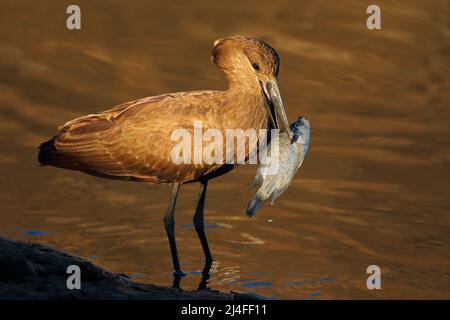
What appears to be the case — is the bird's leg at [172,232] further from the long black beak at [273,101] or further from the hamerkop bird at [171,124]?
the long black beak at [273,101]

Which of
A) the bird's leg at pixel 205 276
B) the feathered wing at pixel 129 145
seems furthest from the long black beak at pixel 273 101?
the bird's leg at pixel 205 276

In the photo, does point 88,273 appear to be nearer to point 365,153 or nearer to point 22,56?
point 365,153

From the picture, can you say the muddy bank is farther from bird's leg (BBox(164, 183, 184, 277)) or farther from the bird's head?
the bird's head

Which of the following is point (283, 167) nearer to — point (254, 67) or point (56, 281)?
point (254, 67)

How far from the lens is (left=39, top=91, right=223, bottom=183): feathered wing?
10055 millimetres

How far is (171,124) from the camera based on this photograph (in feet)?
32.8

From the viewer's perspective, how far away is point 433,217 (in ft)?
37.2

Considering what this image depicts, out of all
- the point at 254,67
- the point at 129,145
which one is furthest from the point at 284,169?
the point at 129,145

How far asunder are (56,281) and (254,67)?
2573 millimetres

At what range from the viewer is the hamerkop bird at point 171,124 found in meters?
9.84

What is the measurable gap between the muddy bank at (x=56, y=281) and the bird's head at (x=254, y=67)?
171cm

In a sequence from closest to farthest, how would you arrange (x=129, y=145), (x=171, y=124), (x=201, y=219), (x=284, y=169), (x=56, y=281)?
(x=56, y=281) → (x=284, y=169) → (x=171, y=124) → (x=129, y=145) → (x=201, y=219)

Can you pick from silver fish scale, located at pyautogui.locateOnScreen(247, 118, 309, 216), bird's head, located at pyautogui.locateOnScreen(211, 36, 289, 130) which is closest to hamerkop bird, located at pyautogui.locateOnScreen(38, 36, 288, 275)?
bird's head, located at pyautogui.locateOnScreen(211, 36, 289, 130)
